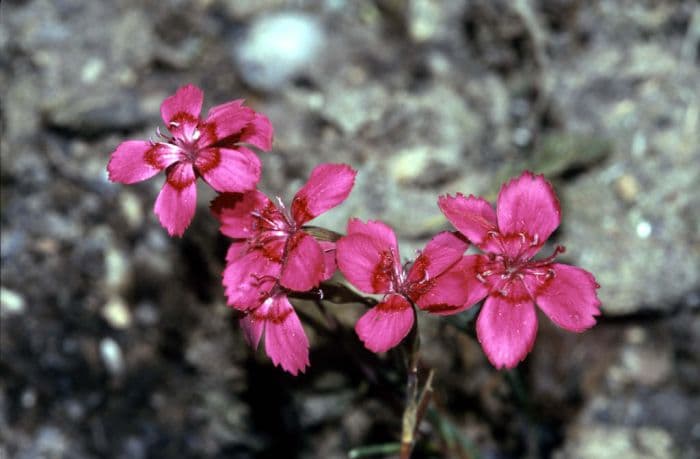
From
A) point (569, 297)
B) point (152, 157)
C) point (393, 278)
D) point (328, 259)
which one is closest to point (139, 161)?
point (152, 157)

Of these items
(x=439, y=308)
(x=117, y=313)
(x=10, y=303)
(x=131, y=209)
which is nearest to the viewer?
(x=439, y=308)

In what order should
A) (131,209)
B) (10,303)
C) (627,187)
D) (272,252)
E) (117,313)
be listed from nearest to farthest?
(272,252)
(10,303)
(117,313)
(131,209)
(627,187)

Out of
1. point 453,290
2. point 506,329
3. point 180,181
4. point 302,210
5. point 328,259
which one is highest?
point 180,181

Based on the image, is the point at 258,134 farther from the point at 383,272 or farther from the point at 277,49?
the point at 277,49

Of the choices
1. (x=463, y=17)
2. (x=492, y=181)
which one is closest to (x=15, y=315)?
(x=492, y=181)

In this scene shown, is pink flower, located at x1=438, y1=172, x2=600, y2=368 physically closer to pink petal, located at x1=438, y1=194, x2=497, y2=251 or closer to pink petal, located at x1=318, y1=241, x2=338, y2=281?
pink petal, located at x1=438, y1=194, x2=497, y2=251

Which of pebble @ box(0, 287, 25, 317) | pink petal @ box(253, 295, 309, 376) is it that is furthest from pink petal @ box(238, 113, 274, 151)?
pebble @ box(0, 287, 25, 317)

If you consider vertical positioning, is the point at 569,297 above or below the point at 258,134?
below
